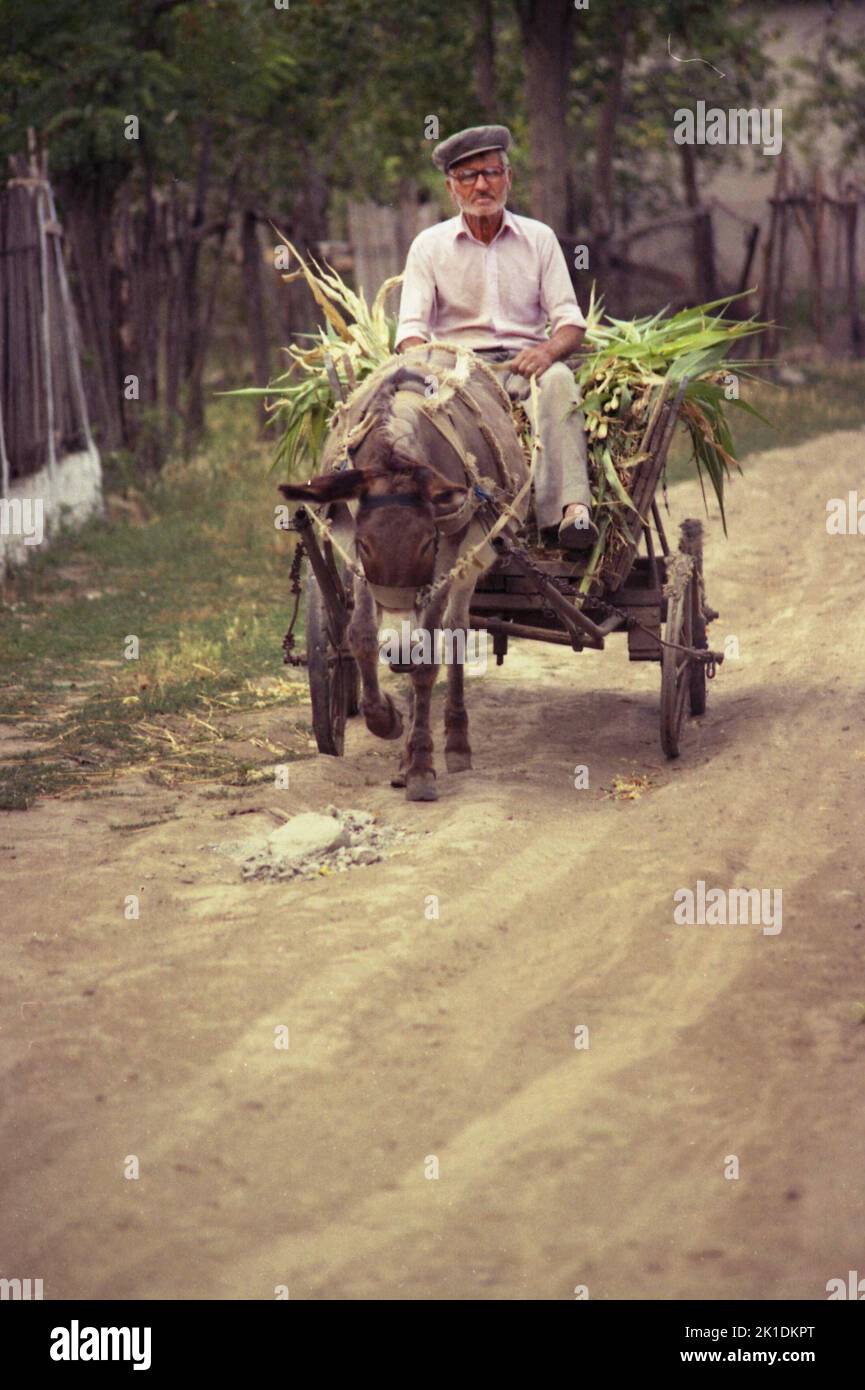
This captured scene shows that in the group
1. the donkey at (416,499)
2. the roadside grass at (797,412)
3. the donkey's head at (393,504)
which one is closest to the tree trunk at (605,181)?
the roadside grass at (797,412)

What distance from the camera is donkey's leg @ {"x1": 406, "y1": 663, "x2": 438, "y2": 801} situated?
6.27 metres

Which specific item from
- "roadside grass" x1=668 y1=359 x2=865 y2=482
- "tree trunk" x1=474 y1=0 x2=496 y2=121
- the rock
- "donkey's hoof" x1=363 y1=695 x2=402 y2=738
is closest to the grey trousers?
"donkey's hoof" x1=363 y1=695 x2=402 y2=738

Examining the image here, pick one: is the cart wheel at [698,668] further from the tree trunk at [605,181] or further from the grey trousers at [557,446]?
the tree trunk at [605,181]

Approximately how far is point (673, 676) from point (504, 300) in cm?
167

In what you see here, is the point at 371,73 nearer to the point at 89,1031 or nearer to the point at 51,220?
the point at 51,220

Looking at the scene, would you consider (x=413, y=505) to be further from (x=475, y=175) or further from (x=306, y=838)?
(x=475, y=175)

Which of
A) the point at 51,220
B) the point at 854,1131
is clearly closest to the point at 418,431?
the point at 854,1131

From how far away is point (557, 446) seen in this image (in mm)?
6461

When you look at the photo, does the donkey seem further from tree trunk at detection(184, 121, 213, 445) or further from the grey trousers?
tree trunk at detection(184, 121, 213, 445)

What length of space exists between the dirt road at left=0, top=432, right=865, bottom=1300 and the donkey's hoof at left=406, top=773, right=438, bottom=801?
63 mm

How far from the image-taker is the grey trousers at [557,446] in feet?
21.1

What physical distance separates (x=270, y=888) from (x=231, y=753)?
181 cm

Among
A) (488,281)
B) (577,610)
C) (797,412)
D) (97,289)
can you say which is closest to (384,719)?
(577,610)

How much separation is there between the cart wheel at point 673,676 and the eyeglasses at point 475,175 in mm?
1816
